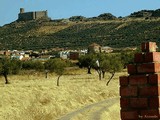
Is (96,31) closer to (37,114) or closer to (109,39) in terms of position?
(109,39)

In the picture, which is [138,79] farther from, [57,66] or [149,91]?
[57,66]

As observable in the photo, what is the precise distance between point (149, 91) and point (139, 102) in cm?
22

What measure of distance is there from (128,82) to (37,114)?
28282 mm

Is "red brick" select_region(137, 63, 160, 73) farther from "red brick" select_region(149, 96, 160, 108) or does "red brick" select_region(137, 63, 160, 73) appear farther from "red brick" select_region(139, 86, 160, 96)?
"red brick" select_region(149, 96, 160, 108)

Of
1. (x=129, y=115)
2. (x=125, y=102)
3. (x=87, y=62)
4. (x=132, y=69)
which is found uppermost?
(x=132, y=69)

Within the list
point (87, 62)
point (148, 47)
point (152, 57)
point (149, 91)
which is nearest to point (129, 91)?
point (149, 91)

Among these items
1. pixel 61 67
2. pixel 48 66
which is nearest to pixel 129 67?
pixel 61 67

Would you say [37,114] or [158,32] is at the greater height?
[158,32]

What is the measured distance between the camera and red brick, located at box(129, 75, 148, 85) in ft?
19.7

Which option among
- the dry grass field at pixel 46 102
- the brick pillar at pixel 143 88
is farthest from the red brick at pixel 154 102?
the dry grass field at pixel 46 102

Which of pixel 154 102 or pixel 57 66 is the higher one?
pixel 154 102

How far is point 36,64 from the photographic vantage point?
309 ft

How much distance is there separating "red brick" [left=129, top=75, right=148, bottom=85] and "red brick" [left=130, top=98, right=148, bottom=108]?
0.74 ft

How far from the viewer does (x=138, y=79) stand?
6.08m
